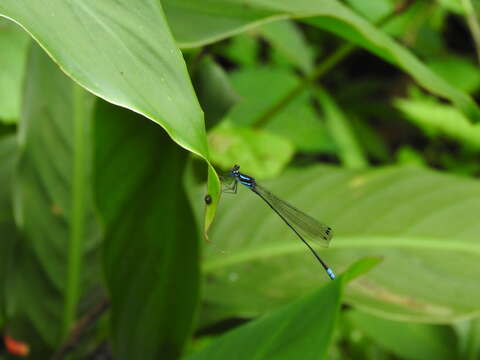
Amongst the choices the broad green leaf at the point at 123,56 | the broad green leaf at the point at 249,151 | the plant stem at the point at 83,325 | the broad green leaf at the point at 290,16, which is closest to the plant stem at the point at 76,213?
the plant stem at the point at 83,325

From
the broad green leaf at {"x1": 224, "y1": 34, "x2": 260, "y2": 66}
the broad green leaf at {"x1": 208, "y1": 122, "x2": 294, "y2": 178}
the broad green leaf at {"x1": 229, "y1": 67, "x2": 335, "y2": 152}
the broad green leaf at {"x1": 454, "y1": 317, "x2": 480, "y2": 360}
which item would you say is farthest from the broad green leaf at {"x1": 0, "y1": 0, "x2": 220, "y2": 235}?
the broad green leaf at {"x1": 224, "y1": 34, "x2": 260, "y2": 66}

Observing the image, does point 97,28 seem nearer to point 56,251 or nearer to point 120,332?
point 120,332

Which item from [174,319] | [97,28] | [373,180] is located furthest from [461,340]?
[97,28]

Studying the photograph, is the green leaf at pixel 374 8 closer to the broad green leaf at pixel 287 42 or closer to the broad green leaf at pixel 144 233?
the broad green leaf at pixel 287 42

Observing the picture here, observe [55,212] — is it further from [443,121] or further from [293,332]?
[443,121]

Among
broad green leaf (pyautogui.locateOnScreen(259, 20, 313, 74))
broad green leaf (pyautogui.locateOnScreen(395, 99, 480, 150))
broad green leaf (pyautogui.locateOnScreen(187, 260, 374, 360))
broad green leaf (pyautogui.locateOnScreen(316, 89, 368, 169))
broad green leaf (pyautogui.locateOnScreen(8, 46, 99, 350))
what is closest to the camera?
broad green leaf (pyautogui.locateOnScreen(187, 260, 374, 360))

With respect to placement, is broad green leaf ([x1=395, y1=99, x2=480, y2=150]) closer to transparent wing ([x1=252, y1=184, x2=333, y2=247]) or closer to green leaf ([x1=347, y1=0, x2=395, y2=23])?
green leaf ([x1=347, y1=0, x2=395, y2=23])
